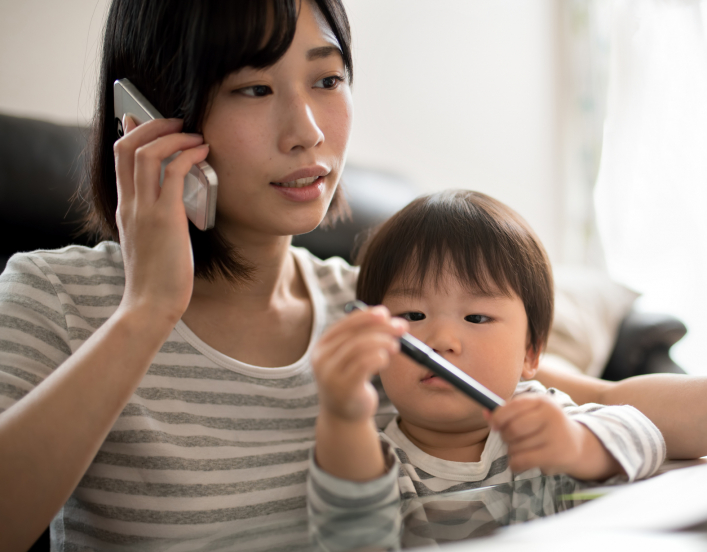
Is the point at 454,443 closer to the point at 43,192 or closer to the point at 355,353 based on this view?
the point at 355,353

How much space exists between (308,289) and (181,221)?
1.27 feet

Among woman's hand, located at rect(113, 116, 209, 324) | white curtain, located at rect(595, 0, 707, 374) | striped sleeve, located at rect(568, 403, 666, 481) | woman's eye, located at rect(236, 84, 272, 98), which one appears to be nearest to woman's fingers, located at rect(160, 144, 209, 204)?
woman's hand, located at rect(113, 116, 209, 324)

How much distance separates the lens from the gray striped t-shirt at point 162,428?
765 mm

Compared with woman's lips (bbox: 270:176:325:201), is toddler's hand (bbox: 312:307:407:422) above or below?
below

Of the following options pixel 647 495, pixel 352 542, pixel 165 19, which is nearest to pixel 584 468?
pixel 647 495

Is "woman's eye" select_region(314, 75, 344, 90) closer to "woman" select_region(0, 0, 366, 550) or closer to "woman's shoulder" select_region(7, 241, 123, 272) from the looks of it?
"woman" select_region(0, 0, 366, 550)

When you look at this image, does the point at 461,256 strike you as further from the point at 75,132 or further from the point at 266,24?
the point at 75,132

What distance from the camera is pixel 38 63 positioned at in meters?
1.36

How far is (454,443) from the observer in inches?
34.5

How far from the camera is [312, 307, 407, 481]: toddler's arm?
0.54 meters

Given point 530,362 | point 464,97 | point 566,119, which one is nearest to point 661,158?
point 566,119

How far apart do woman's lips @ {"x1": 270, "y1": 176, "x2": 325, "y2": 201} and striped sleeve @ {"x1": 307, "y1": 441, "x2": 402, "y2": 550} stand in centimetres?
35

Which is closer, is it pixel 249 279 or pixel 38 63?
pixel 249 279

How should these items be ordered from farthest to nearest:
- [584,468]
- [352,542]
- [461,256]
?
[461,256], [584,468], [352,542]
